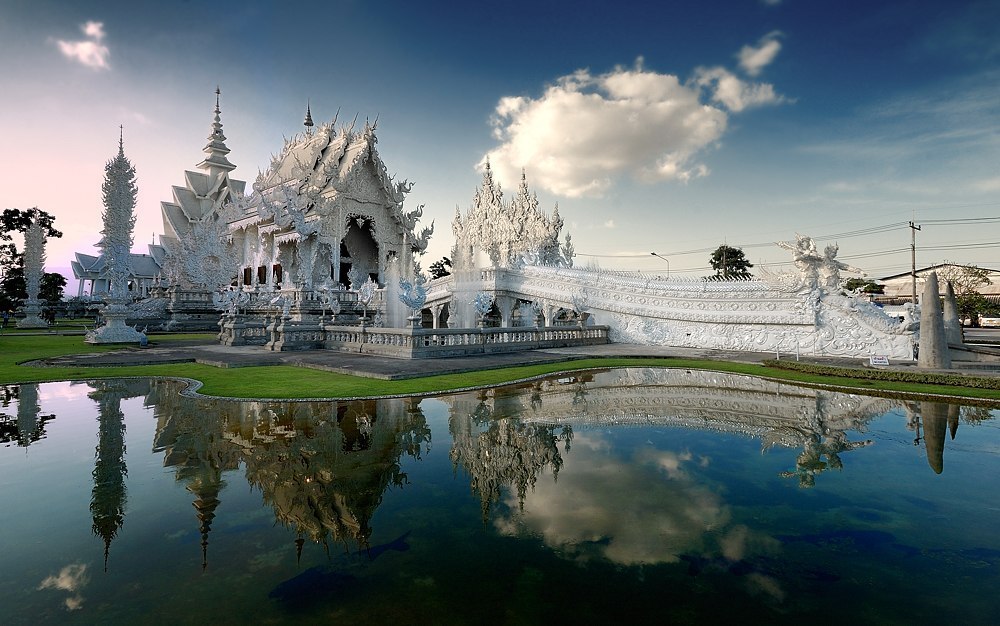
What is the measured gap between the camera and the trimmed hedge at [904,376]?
10.2m

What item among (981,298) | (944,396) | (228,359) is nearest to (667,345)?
(944,396)

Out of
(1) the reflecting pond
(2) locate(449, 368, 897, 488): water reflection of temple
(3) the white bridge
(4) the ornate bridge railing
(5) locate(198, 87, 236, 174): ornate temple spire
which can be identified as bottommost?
(1) the reflecting pond

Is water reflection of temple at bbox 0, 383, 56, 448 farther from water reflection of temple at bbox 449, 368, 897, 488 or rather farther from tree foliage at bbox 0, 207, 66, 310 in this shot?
tree foliage at bbox 0, 207, 66, 310

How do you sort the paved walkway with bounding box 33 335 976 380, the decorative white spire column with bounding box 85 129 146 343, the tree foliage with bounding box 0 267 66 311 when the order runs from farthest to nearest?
the tree foliage with bounding box 0 267 66 311
the decorative white spire column with bounding box 85 129 146 343
the paved walkway with bounding box 33 335 976 380

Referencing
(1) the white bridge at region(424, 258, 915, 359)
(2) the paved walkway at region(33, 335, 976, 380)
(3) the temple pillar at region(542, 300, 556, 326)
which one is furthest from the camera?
(3) the temple pillar at region(542, 300, 556, 326)

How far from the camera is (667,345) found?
2208 cm

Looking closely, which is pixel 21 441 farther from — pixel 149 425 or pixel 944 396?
pixel 944 396

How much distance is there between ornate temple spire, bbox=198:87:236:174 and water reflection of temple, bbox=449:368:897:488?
47072 mm

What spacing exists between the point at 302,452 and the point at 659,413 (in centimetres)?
563

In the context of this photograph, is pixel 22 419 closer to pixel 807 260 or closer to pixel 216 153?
pixel 807 260

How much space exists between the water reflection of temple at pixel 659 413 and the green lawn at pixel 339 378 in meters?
1.07

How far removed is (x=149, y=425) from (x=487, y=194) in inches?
1562

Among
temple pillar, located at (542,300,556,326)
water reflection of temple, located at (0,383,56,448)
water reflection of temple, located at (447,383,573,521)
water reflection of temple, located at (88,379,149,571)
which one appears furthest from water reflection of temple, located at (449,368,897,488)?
temple pillar, located at (542,300,556,326)

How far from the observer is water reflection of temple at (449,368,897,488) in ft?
18.4
